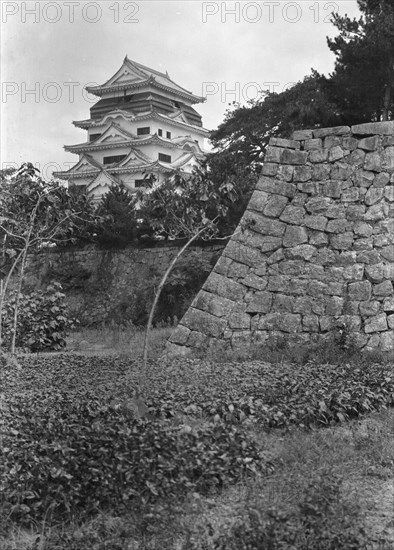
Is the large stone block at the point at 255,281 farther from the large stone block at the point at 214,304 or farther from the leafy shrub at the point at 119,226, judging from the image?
the leafy shrub at the point at 119,226

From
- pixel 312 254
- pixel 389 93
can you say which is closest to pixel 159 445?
pixel 312 254

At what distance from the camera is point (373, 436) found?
557cm

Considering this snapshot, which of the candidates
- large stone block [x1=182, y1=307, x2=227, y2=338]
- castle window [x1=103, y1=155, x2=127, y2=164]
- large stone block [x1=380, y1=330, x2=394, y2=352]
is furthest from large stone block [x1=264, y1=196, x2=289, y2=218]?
castle window [x1=103, y1=155, x2=127, y2=164]

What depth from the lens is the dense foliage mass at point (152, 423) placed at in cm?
411

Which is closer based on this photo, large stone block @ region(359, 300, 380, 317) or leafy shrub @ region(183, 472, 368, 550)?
leafy shrub @ region(183, 472, 368, 550)

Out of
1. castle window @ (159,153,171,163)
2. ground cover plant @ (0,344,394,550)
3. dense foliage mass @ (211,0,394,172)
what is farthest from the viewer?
castle window @ (159,153,171,163)

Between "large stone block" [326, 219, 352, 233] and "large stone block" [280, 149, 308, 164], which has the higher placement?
"large stone block" [280, 149, 308, 164]

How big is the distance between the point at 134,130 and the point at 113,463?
3322cm

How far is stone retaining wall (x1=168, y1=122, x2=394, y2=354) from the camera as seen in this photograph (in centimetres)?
952

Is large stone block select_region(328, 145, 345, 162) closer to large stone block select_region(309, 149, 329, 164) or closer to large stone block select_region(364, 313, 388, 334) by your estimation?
large stone block select_region(309, 149, 329, 164)

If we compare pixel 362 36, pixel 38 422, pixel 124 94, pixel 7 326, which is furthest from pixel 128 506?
pixel 124 94

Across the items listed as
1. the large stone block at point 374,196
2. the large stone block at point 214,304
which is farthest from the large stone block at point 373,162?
the large stone block at point 214,304

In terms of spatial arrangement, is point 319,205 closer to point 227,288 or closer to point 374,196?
point 374,196

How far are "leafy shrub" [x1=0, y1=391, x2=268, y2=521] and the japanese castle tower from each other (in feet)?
91.3
